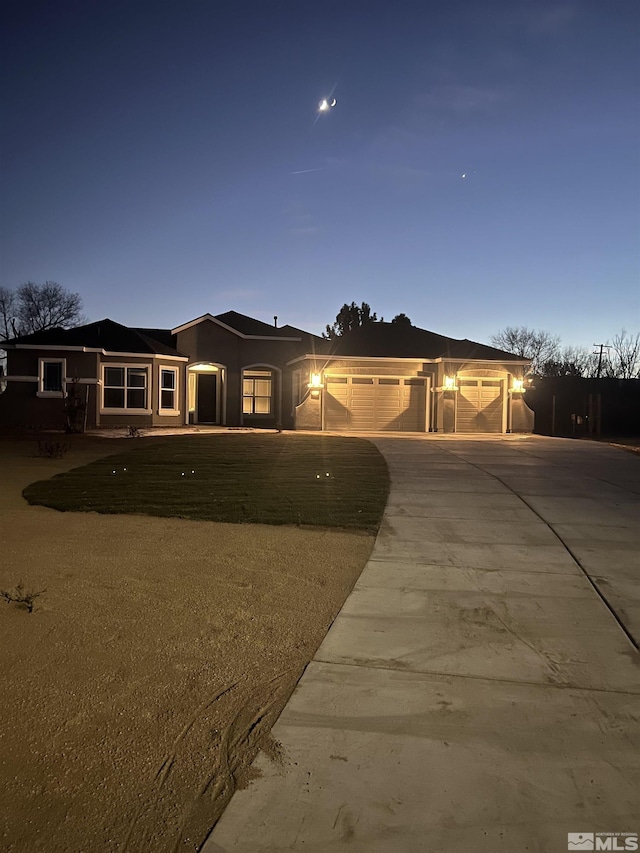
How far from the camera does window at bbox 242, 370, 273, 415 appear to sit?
26.6m

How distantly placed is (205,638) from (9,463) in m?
11.1

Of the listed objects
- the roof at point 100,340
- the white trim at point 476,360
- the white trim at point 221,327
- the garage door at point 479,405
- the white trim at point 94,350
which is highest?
the white trim at point 221,327

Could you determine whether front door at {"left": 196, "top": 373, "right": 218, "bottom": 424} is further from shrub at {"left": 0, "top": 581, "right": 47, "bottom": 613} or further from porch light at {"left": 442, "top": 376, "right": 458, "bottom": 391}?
shrub at {"left": 0, "top": 581, "right": 47, "bottom": 613}

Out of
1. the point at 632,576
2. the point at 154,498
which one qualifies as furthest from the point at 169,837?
the point at 154,498

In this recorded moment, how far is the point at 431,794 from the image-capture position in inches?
108

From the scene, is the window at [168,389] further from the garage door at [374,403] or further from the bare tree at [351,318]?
the bare tree at [351,318]

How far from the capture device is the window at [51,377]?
22.7 m

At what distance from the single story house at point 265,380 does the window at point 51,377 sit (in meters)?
0.04

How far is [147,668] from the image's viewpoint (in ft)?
12.9

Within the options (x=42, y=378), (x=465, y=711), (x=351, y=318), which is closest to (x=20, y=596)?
(x=465, y=711)

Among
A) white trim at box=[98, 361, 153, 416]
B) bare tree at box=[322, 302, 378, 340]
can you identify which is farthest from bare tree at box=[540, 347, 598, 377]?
white trim at box=[98, 361, 153, 416]

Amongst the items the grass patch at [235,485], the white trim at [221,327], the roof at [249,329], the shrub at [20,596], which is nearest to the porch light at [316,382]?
the roof at [249,329]

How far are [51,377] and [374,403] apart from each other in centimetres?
1233

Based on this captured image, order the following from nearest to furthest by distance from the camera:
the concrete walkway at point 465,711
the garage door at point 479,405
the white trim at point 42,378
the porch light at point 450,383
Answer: the concrete walkway at point 465,711
the white trim at point 42,378
the porch light at point 450,383
the garage door at point 479,405
